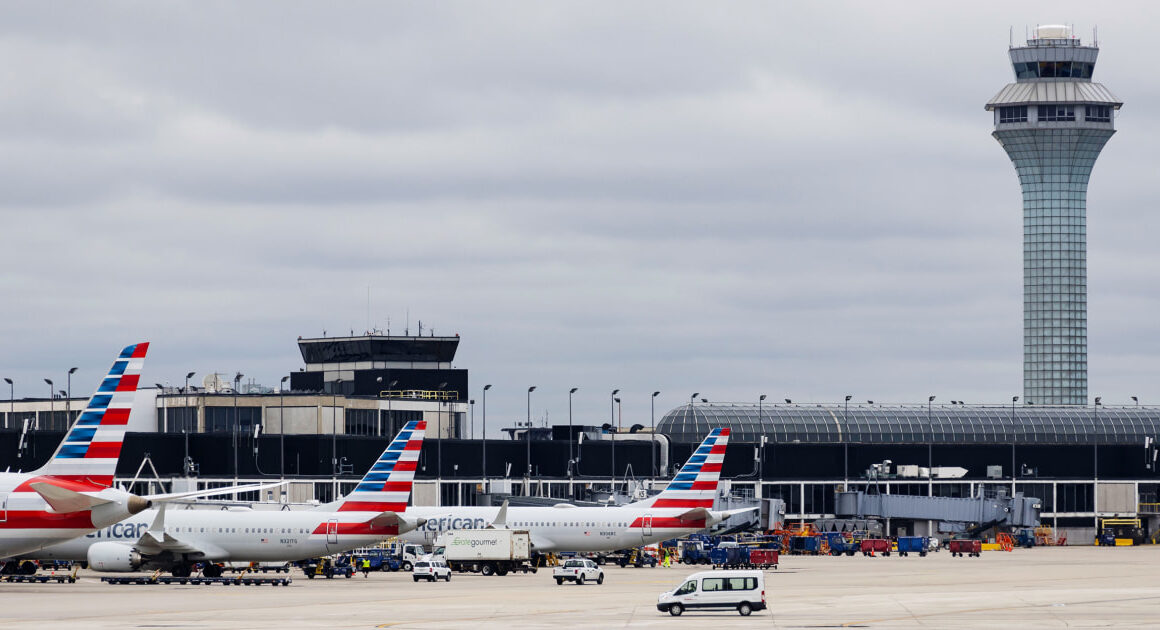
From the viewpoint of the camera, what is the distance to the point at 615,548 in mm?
103750

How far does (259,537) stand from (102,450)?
1933 centimetres

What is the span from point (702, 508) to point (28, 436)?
237 ft

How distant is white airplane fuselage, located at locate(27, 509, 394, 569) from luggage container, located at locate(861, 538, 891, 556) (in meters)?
64.1

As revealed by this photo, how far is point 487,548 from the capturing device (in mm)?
97062

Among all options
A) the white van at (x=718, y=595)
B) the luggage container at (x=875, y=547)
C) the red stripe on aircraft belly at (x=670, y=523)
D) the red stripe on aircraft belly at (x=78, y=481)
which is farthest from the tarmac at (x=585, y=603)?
the luggage container at (x=875, y=547)

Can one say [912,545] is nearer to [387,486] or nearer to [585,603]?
[387,486]

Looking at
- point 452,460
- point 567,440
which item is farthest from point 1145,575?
point 567,440

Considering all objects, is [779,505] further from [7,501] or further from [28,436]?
[7,501]

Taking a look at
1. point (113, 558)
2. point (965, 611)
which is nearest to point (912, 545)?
point (113, 558)

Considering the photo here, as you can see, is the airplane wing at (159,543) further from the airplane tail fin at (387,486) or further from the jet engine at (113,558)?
the airplane tail fin at (387,486)

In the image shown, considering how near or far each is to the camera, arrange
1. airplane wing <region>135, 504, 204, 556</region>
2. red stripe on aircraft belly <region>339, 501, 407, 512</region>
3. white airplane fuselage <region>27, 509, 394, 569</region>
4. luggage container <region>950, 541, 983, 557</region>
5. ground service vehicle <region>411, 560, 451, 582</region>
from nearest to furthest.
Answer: airplane wing <region>135, 504, 204, 556</region>
white airplane fuselage <region>27, 509, 394, 569</region>
red stripe on aircraft belly <region>339, 501, 407, 512</region>
ground service vehicle <region>411, 560, 451, 582</region>
luggage container <region>950, 541, 983, 557</region>

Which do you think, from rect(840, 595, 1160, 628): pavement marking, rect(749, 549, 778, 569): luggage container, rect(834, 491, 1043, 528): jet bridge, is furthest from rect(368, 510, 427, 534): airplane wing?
rect(834, 491, 1043, 528): jet bridge

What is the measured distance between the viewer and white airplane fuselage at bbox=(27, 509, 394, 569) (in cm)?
8800

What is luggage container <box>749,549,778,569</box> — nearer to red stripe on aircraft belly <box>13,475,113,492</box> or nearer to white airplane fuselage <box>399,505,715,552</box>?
white airplane fuselage <box>399,505,715,552</box>
